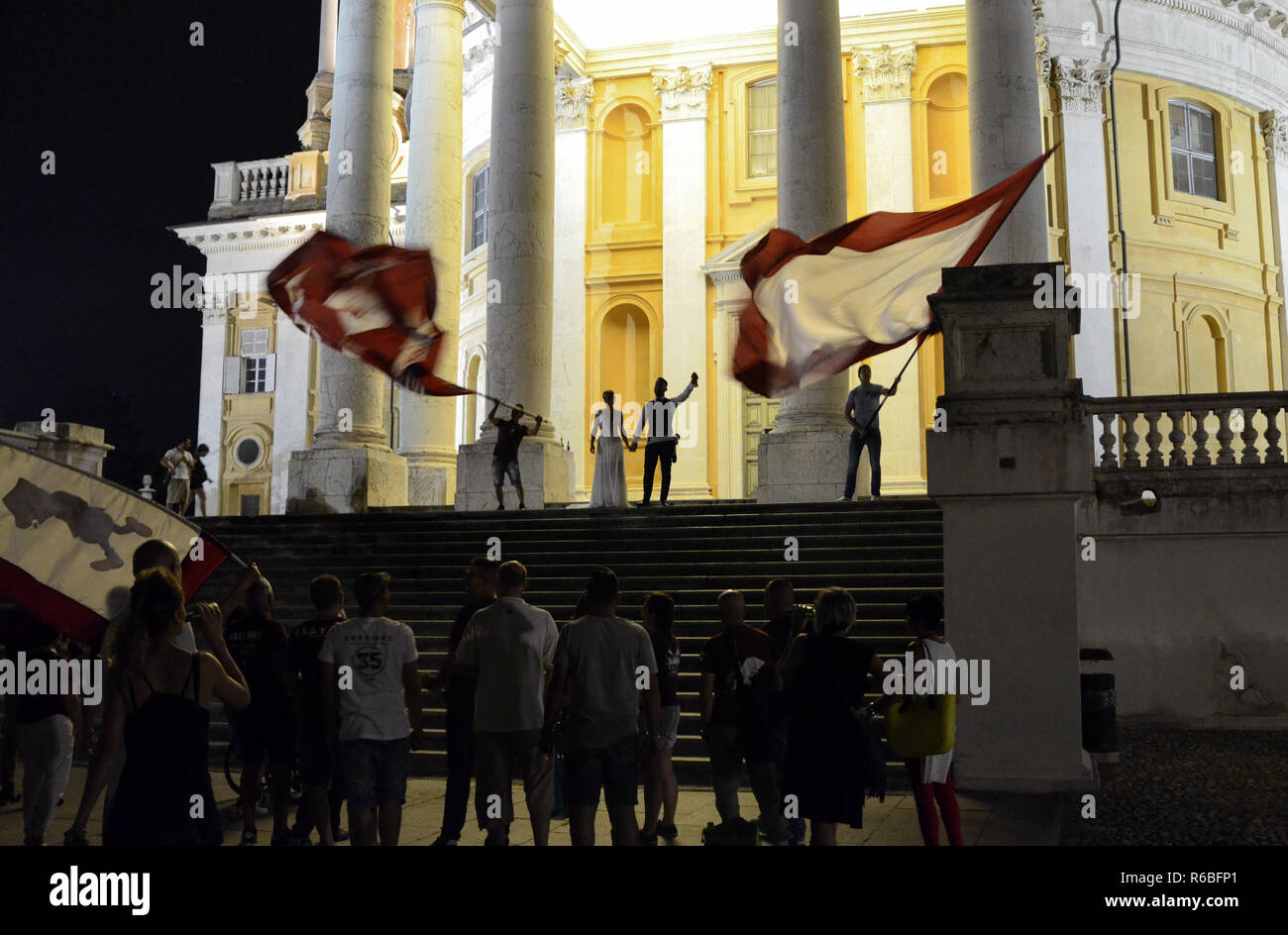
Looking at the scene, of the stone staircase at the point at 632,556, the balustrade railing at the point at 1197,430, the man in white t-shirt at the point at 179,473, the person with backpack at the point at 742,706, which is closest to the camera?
the person with backpack at the point at 742,706

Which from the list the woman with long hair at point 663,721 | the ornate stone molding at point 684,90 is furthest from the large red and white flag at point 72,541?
the ornate stone molding at point 684,90

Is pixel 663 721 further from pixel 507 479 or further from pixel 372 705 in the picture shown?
pixel 507 479

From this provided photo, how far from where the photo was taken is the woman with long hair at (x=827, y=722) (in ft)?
19.1

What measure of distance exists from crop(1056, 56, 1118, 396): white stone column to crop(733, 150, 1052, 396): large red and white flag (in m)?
14.6

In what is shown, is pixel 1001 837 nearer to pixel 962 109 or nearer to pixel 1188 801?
pixel 1188 801

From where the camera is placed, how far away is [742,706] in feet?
21.9

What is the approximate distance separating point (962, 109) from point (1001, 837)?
20858mm

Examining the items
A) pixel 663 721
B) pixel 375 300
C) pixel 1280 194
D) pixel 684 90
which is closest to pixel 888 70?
pixel 684 90

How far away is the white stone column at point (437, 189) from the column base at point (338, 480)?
2.95 m

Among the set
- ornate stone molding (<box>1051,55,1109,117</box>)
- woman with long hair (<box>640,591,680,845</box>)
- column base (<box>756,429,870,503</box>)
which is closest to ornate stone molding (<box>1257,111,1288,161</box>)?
ornate stone molding (<box>1051,55,1109,117</box>)

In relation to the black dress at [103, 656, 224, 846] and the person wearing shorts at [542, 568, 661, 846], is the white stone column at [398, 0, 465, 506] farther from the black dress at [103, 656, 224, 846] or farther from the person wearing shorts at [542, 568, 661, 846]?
the black dress at [103, 656, 224, 846]

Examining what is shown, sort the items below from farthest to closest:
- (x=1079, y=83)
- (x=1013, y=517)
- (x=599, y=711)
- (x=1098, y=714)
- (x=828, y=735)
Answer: (x=1079, y=83), (x=1098, y=714), (x=1013, y=517), (x=599, y=711), (x=828, y=735)

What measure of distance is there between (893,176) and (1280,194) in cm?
942

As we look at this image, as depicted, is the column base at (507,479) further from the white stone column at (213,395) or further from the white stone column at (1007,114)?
the white stone column at (213,395)
